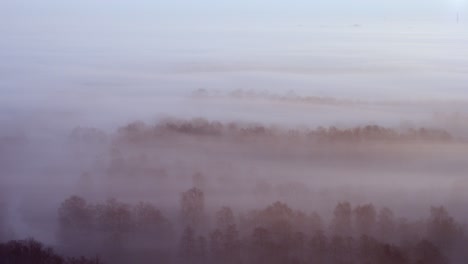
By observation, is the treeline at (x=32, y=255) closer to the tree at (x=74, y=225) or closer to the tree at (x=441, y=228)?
the tree at (x=74, y=225)

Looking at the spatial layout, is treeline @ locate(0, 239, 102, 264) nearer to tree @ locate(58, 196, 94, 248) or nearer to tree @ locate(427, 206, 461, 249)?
tree @ locate(58, 196, 94, 248)

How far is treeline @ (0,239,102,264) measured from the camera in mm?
6273

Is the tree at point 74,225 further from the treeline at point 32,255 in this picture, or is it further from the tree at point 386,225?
the tree at point 386,225

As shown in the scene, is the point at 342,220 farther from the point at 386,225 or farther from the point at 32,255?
the point at 32,255

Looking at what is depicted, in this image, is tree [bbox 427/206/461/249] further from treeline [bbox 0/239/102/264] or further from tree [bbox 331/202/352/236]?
treeline [bbox 0/239/102/264]

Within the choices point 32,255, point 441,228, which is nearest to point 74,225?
point 32,255

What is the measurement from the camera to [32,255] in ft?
20.8

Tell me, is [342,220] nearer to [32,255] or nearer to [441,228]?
[441,228]

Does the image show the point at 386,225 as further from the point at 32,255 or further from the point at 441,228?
the point at 32,255

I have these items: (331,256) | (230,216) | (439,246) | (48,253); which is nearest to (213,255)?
(230,216)

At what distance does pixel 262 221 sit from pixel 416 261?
1.47 metres

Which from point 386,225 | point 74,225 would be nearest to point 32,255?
point 74,225

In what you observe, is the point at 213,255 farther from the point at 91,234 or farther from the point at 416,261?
the point at 416,261

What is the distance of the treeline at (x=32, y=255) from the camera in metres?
6.27
